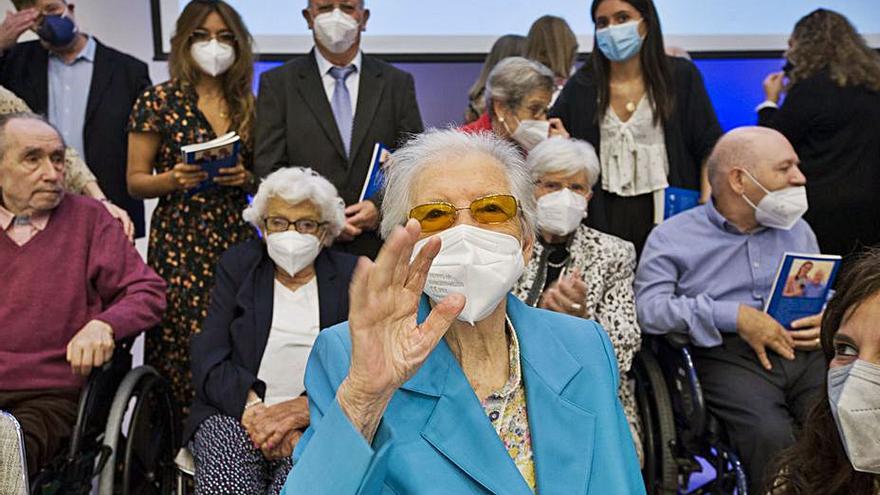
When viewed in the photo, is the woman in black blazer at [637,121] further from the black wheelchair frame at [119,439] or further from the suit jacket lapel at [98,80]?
the suit jacket lapel at [98,80]

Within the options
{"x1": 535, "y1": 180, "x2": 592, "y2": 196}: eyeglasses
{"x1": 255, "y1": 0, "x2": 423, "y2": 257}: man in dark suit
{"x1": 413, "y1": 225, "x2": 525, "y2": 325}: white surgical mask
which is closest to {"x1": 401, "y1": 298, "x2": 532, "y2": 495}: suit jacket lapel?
{"x1": 413, "y1": 225, "x2": 525, "y2": 325}: white surgical mask

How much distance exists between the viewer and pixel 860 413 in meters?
1.74

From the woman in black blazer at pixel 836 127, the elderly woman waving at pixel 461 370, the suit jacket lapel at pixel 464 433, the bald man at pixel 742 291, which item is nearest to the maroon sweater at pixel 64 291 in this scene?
the elderly woman waving at pixel 461 370

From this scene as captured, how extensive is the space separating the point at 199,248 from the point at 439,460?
2178 mm

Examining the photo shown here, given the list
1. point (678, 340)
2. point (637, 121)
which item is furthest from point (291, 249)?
point (637, 121)

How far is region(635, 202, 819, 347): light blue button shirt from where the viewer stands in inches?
128

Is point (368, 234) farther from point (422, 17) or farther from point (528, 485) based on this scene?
point (422, 17)

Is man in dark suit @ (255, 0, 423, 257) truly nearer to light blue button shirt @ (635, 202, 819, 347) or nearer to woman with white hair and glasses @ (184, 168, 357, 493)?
woman with white hair and glasses @ (184, 168, 357, 493)

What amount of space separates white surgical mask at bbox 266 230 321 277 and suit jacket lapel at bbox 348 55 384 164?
2.07ft

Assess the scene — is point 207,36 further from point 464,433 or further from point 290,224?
point 464,433

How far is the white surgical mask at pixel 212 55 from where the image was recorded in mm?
3610

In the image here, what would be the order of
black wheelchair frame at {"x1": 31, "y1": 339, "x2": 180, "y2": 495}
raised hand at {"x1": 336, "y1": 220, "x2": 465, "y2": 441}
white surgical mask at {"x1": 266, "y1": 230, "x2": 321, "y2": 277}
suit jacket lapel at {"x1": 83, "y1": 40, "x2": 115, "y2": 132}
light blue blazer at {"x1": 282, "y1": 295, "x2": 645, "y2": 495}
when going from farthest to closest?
suit jacket lapel at {"x1": 83, "y1": 40, "x2": 115, "y2": 132} < white surgical mask at {"x1": 266, "y1": 230, "x2": 321, "y2": 277} < black wheelchair frame at {"x1": 31, "y1": 339, "x2": 180, "y2": 495} < light blue blazer at {"x1": 282, "y1": 295, "x2": 645, "y2": 495} < raised hand at {"x1": 336, "y1": 220, "x2": 465, "y2": 441}

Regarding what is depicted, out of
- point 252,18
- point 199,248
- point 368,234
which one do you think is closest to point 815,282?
point 368,234

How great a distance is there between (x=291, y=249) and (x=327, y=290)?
0.19 meters
